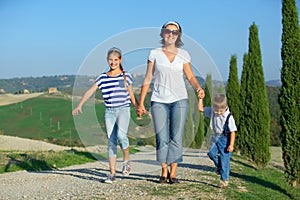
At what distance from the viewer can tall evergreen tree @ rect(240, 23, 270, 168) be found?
14.9 meters

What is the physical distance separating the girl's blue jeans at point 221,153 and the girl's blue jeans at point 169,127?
0.64 m

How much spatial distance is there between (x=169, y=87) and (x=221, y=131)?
1188 mm

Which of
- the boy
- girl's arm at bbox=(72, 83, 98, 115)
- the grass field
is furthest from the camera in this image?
the grass field

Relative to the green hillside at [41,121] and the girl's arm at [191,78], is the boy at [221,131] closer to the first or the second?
the girl's arm at [191,78]

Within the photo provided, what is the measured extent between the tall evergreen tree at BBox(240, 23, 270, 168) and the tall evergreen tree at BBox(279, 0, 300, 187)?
13.6 ft

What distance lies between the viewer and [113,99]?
6.25 metres

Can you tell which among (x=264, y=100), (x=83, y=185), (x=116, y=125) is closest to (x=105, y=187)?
(x=83, y=185)

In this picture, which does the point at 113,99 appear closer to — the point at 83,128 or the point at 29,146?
the point at 83,128

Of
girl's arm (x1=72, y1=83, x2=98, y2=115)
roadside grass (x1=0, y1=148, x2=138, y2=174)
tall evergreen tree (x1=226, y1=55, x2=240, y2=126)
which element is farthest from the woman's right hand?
tall evergreen tree (x1=226, y1=55, x2=240, y2=126)

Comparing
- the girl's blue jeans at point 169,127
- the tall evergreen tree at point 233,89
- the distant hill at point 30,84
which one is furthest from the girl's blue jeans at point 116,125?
the distant hill at point 30,84

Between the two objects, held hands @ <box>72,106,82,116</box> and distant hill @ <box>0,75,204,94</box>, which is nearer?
held hands @ <box>72,106,82,116</box>

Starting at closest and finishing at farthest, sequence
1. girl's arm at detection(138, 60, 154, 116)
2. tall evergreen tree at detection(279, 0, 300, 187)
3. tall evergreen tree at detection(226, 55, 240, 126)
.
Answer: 1. girl's arm at detection(138, 60, 154, 116)
2. tall evergreen tree at detection(279, 0, 300, 187)
3. tall evergreen tree at detection(226, 55, 240, 126)

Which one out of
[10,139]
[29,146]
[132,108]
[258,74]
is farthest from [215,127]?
[10,139]

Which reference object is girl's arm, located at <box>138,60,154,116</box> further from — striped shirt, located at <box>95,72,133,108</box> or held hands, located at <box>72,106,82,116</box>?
held hands, located at <box>72,106,82,116</box>
